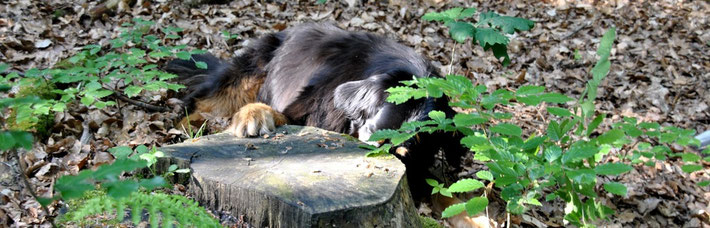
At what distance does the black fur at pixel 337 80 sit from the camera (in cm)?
332

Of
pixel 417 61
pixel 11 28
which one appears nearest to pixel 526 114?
pixel 417 61

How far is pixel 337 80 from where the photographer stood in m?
3.90

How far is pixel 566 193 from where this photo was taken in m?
2.17

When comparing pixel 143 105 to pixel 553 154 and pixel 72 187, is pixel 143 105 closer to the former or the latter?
pixel 72 187

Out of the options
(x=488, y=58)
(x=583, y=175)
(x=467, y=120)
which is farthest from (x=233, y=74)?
(x=583, y=175)

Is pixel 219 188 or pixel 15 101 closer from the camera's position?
pixel 15 101

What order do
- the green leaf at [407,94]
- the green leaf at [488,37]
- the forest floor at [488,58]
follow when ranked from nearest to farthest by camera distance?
the green leaf at [407,94] → the green leaf at [488,37] → the forest floor at [488,58]

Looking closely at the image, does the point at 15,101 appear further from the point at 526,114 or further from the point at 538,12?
the point at 538,12

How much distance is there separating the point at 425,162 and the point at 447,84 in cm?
144

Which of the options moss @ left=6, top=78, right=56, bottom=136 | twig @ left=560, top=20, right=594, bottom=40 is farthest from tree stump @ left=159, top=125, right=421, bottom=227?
twig @ left=560, top=20, right=594, bottom=40

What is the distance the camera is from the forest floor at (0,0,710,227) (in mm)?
3629

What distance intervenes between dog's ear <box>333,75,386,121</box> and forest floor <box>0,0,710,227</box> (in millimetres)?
795

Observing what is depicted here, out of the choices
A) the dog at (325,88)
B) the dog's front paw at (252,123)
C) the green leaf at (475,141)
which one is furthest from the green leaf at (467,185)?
the dog's front paw at (252,123)

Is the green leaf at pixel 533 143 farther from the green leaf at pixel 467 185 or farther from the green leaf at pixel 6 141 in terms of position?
the green leaf at pixel 6 141
